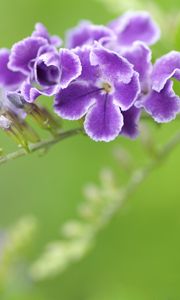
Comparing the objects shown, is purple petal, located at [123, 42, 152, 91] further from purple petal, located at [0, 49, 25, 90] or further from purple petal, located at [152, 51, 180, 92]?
purple petal, located at [0, 49, 25, 90]

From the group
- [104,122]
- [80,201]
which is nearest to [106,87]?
[104,122]

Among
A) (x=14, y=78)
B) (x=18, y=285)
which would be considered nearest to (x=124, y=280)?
(x=18, y=285)

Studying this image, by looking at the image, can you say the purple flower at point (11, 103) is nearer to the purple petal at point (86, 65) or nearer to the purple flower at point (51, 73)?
the purple flower at point (51, 73)

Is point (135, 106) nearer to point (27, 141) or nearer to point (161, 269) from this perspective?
point (27, 141)

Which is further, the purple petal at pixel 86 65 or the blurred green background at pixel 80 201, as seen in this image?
the blurred green background at pixel 80 201

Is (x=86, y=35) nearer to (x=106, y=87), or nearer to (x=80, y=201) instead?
(x=106, y=87)

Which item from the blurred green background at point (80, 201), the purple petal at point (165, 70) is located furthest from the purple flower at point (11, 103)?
the blurred green background at point (80, 201)

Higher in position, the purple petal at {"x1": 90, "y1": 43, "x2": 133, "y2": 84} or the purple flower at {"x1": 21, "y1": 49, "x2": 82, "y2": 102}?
the purple flower at {"x1": 21, "y1": 49, "x2": 82, "y2": 102}

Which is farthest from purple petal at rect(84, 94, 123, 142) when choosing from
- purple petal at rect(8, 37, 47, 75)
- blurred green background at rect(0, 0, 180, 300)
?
blurred green background at rect(0, 0, 180, 300)
